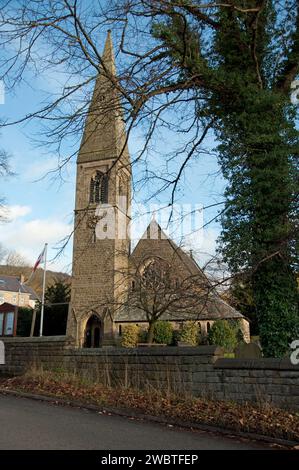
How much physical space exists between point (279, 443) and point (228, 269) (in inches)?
179

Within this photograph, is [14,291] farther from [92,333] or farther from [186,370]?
[186,370]

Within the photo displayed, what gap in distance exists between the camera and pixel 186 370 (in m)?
9.42

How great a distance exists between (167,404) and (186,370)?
1053 millimetres

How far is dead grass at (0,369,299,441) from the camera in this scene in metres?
6.77

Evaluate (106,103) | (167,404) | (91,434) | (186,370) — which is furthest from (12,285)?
(91,434)

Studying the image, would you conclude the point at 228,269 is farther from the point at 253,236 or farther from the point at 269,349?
the point at 269,349

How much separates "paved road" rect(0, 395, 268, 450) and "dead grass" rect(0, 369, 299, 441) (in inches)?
24.1

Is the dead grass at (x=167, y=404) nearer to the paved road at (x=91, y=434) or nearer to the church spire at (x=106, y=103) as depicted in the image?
the paved road at (x=91, y=434)

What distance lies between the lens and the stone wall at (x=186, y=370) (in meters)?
7.88

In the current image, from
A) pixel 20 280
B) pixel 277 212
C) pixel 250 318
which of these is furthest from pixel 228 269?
pixel 20 280

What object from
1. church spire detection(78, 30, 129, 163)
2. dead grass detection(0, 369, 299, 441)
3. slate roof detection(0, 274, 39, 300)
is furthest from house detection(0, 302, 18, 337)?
slate roof detection(0, 274, 39, 300)

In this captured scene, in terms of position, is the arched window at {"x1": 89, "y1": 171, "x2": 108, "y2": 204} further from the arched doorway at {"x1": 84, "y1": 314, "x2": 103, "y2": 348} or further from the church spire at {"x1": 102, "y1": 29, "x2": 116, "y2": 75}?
the church spire at {"x1": 102, "y1": 29, "x2": 116, "y2": 75}

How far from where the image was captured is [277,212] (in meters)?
9.59

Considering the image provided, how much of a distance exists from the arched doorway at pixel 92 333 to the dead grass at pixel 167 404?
2203cm
